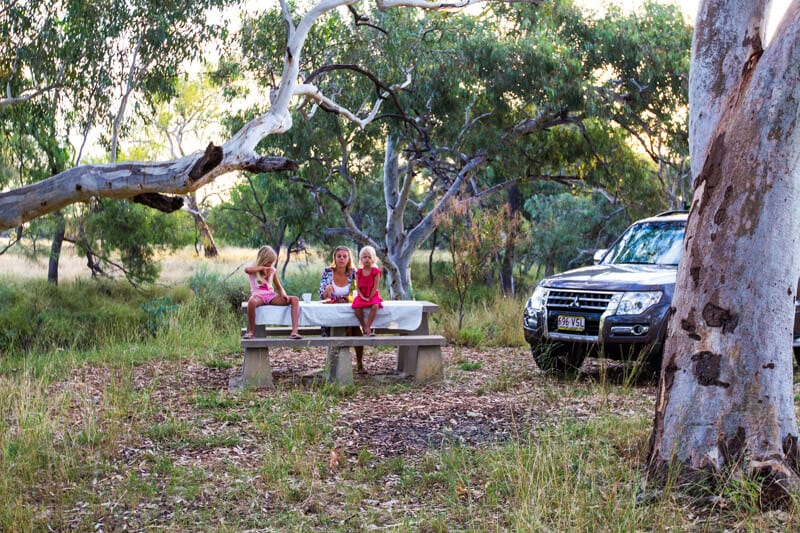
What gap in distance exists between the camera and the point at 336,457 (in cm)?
627

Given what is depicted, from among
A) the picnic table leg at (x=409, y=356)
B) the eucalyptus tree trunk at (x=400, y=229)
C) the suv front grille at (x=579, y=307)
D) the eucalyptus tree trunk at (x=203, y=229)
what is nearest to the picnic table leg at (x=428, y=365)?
the picnic table leg at (x=409, y=356)

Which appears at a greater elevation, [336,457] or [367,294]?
[367,294]

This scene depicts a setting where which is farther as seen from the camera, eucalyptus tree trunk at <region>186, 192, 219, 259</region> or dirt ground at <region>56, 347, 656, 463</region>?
eucalyptus tree trunk at <region>186, 192, 219, 259</region>

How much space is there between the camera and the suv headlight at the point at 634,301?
9.02m

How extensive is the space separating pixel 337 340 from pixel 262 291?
96cm

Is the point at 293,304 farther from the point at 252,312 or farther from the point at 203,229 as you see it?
the point at 203,229

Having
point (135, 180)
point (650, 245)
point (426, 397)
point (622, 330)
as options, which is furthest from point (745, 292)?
point (135, 180)

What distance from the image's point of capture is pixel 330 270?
1002cm

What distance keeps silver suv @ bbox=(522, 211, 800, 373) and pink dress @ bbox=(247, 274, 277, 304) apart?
2801 millimetres

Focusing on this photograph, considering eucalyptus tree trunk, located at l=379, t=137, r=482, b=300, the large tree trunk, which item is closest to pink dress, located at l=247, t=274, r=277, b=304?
the large tree trunk

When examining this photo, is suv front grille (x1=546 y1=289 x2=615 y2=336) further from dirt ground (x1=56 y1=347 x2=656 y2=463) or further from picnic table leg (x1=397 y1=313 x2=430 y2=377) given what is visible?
picnic table leg (x1=397 y1=313 x2=430 y2=377)

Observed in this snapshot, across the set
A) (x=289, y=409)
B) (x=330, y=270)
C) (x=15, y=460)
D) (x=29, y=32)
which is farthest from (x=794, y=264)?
(x=29, y=32)

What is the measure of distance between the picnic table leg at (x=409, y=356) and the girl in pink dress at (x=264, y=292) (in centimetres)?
141

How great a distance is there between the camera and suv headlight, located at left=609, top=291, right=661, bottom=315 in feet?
29.6
